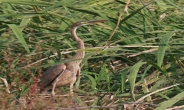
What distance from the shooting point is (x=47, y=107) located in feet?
13.4

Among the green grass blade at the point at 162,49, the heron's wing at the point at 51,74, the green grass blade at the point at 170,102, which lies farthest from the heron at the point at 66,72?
the green grass blade at the point at 170,102

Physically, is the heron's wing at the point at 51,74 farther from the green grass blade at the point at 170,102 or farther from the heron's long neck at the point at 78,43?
the green grass blade at the point at 170,102

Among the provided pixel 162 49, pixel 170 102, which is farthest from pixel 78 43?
pixel 170 102

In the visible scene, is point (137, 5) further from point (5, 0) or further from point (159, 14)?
point (5, 0)

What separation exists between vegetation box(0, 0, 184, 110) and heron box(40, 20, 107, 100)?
3.4 inches

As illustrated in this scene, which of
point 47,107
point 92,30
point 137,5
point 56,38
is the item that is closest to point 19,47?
point 56,38

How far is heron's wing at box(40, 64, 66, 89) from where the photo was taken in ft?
20.5

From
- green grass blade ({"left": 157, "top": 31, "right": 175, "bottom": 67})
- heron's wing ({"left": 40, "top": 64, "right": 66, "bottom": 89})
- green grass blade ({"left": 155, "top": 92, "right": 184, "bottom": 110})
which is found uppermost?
green grass blade ({"left": 157, "top": 31, "right": 175, "bottom": 67})

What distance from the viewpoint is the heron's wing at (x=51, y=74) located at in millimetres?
6238

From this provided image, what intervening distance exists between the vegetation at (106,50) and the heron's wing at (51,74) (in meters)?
0.08

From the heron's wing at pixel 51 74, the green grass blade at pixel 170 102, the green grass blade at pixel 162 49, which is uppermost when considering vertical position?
the green grass blade at pixel 162 49

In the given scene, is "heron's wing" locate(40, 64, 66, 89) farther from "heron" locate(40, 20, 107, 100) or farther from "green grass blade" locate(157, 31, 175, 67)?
"green grass blade" locate(157, 31, 175, 67)

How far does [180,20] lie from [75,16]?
1294 mm

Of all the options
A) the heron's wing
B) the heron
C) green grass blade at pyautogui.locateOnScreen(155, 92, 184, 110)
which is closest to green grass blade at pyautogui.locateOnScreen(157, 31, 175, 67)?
green grass blade at pyautogui.locateOnScreen(155, 92, 184, 110)
